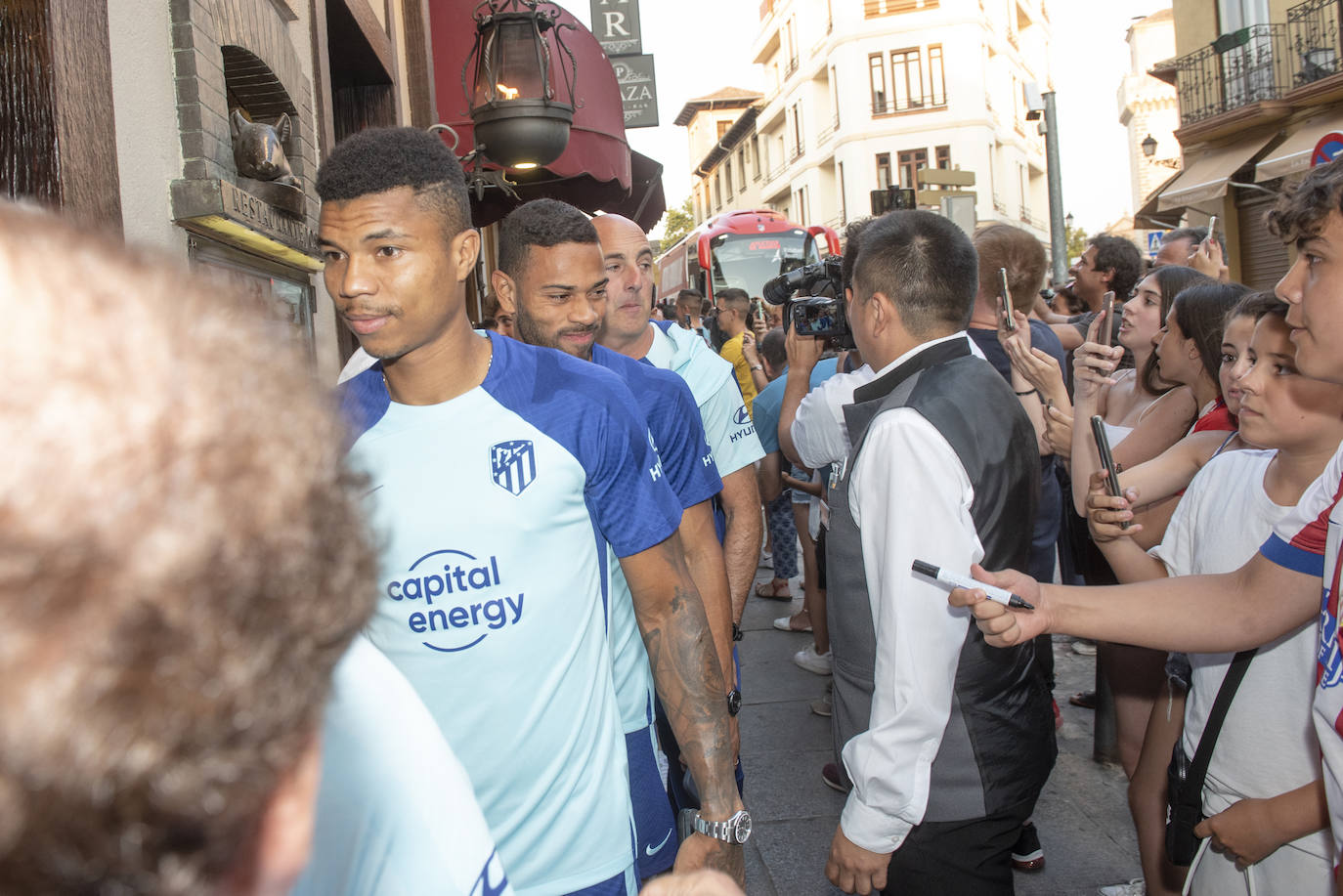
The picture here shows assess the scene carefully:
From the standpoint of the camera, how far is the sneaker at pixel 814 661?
6.23m

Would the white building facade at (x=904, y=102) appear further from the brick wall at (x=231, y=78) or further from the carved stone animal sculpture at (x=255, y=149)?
the carved stone animal sculpture at (x=255, y=149)

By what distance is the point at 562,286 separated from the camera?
348 centimetres

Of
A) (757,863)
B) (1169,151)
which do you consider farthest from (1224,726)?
(1169,151)

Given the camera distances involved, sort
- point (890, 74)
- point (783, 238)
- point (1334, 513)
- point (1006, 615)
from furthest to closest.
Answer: point (890, 74)
point (783, 238)
point (1006, 615)
point (1334, 513)

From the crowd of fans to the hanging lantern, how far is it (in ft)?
6.41

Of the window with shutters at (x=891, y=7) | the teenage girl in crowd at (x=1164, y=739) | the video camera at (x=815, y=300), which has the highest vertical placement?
the window with shutters at (x=891, y=7)

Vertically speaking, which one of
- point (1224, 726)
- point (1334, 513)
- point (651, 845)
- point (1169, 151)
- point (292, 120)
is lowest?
point (651, 845)

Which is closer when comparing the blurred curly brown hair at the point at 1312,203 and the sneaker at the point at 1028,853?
the blurred curly brown hair at the point at 1312,203

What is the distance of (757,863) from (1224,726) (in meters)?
2.24

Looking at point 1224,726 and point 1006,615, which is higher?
point 1006,615

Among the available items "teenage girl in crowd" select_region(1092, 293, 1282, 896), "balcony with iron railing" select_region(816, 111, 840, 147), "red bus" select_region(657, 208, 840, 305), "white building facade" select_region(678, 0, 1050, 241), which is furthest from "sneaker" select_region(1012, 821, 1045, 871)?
"balcony with iron railing" select_region(816, 111, 840, 147)

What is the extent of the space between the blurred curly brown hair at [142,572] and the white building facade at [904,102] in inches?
1537

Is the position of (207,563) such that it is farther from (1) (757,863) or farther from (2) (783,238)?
(2) (783,238)

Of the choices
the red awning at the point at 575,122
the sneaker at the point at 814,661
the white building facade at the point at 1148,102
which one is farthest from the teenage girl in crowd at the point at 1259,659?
the white building facade at the point at 1148,102
